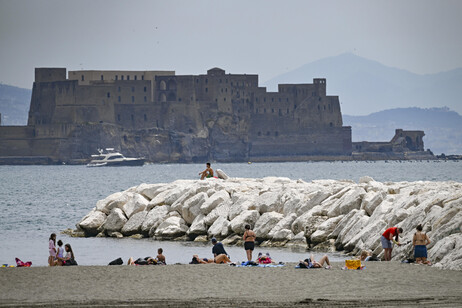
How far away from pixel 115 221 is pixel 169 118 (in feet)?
257

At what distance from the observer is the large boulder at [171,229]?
2291 cm

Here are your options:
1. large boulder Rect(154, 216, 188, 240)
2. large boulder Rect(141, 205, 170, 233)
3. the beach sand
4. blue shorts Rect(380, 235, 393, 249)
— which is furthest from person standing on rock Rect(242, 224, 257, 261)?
large boulder Rect(141, 205, 170, 233)

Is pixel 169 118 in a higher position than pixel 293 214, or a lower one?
higher

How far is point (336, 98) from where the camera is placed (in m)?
108

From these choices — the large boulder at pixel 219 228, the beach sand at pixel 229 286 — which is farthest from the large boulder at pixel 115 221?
the beach sand at pixel 229 286

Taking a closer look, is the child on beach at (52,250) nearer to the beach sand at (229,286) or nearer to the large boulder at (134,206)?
the beach sand at (229,286)

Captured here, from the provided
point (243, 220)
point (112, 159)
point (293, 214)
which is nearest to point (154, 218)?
point (243, 220)

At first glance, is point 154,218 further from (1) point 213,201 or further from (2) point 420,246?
(2) point 420,246

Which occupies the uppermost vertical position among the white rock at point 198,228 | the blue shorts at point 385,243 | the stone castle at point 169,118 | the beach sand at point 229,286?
the stone castle at point 169,118

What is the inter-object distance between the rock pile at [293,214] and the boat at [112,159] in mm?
73320

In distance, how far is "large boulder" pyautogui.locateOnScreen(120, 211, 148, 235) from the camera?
23.6 meters

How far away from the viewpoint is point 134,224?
23750mm

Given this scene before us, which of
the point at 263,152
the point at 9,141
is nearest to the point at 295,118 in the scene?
the point at 263,152

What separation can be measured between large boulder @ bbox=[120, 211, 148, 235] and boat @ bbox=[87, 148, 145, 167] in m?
75.9
